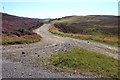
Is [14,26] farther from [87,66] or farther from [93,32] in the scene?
[87,66]

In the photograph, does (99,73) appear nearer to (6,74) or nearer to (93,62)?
(93,62)

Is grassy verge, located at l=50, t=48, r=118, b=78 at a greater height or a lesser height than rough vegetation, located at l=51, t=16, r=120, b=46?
greater

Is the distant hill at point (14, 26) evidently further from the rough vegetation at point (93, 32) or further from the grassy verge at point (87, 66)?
the grassy verge at point (87, 66)

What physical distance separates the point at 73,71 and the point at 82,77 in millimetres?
2004

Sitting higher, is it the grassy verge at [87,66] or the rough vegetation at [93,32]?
the grassy verge at [87,66]

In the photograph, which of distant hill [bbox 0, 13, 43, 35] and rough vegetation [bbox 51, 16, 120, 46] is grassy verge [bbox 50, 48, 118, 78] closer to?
distant hill [bbox 0, 13, 43, 35]

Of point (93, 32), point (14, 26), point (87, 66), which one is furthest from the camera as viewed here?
point (93, 32)

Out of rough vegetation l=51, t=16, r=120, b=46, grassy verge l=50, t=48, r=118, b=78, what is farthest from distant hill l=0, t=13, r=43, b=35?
grassy verge l=50, t=48, r=118, b=78

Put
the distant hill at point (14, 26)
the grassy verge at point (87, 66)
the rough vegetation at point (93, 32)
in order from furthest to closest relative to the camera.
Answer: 1. the rough vegetation at point (93, 32)
2. the distant hill at point (14, 26)
3. the grassy verge at point (87, 66)

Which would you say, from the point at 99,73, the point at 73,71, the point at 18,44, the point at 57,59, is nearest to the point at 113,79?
the point at 99,73

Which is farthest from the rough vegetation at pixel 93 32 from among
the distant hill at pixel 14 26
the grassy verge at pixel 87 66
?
the grassy verge at pixel 87 66

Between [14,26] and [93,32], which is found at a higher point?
[14,26]

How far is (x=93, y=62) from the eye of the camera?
28656 mm

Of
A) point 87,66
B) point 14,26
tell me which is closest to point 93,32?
point 14,26
